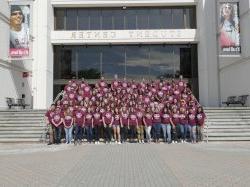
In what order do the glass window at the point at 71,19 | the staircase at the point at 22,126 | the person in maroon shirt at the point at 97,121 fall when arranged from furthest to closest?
1. the glass window at the point at 71,19
2. the staircase at the point at 22,126
3. the person in maroon shirt at the point at 97,121

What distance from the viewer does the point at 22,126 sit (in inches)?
814

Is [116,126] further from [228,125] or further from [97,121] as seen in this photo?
[228,125]

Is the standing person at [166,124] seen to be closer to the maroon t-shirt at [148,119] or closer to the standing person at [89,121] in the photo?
the maroon t-shirt at [148,119]

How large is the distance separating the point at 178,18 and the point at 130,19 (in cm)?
353

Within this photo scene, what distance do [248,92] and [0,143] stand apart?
14.4 m

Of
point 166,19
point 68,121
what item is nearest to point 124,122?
point 68,121

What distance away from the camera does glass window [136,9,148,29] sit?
31.0m

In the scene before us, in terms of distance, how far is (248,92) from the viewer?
25.1 m

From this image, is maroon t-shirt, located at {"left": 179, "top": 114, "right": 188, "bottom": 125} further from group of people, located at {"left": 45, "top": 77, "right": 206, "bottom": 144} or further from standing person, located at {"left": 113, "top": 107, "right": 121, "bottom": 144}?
standing person, located at {"left": 113, "top": 107, "right": 121, "bottom": 144}

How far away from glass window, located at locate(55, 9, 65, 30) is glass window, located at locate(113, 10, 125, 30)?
12.7 ft

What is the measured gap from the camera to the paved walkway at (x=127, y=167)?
8.92 meters

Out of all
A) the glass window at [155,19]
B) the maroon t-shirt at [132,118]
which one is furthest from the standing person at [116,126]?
the glass window at [155,19]

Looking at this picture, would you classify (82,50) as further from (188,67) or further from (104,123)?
(104,123)

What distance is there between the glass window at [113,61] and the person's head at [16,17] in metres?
7.47
